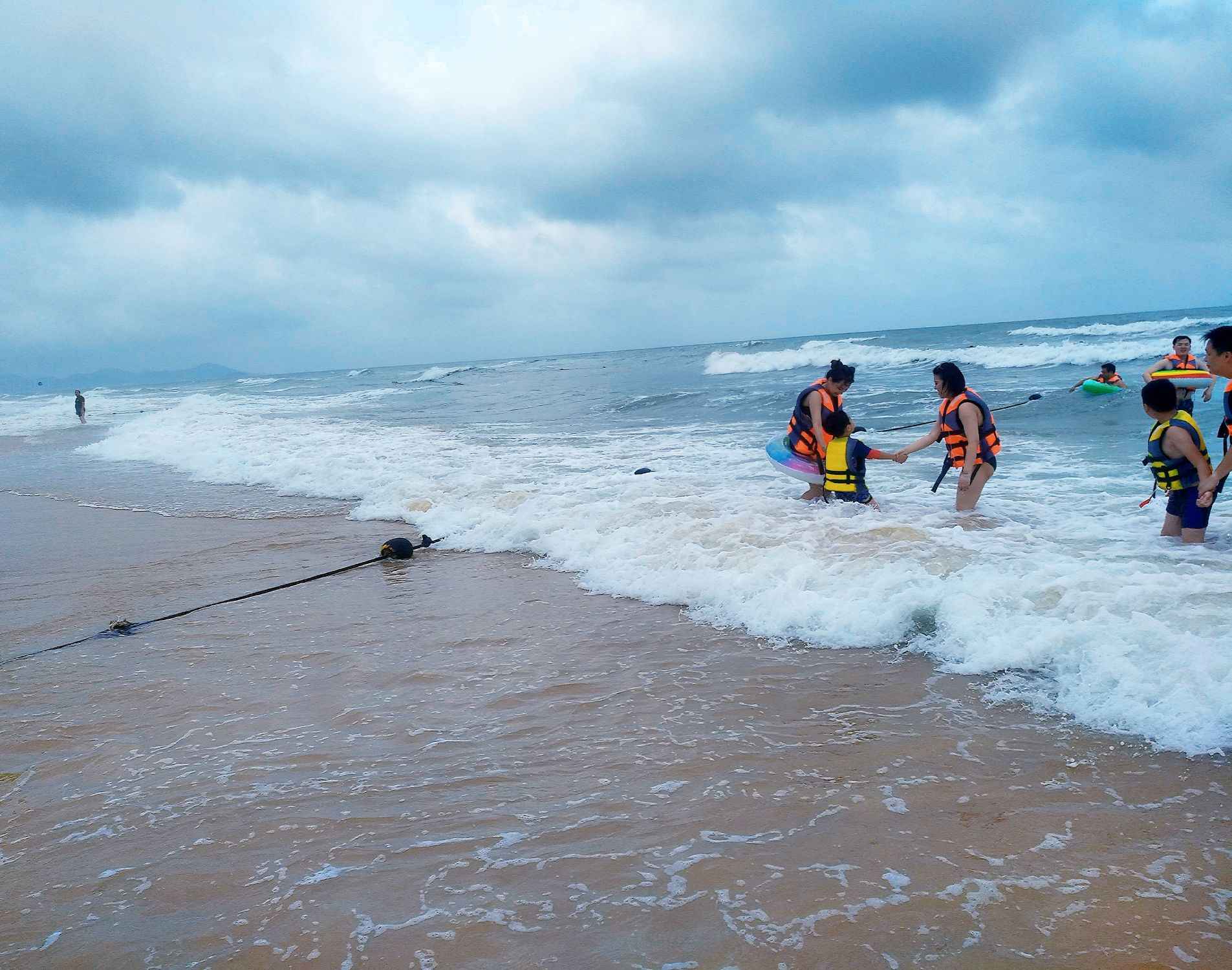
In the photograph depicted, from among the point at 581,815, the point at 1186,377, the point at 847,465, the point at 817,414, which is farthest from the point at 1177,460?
the point at 581,815

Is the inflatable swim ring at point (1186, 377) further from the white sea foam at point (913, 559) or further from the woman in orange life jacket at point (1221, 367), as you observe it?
the woman in orange life jacket at point (1221, 367)

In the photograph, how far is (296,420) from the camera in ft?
86.6

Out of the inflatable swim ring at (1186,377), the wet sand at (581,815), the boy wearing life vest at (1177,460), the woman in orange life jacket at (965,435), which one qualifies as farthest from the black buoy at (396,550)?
the inflatable swim ring at (1186,377)

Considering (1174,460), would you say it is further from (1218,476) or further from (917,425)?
→ (917,425)

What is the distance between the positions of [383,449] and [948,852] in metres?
15.3

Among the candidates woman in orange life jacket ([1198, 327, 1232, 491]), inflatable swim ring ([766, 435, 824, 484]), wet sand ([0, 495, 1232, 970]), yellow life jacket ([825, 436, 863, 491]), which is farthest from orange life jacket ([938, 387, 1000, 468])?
wet sand ([0, 495, 1232, 970])

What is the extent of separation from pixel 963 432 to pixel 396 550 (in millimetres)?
5846

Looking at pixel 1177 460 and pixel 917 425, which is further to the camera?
pixel 917 425

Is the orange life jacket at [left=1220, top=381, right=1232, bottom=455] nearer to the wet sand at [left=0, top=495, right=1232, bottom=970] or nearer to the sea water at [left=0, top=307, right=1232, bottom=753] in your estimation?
the sea water at [left=0, top=307, right=1232, bottom=753]

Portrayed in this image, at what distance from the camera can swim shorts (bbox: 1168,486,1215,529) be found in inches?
237

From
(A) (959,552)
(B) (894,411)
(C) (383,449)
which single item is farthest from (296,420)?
(A) (959,552)

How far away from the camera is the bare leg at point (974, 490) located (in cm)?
754

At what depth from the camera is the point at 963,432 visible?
299 inches

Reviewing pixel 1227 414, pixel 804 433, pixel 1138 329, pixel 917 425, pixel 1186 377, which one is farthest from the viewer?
pixel 1138 329
